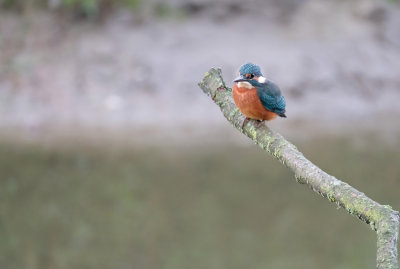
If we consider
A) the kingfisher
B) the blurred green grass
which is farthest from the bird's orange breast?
the blurred green grass

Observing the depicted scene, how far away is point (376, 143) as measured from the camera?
37.1ft

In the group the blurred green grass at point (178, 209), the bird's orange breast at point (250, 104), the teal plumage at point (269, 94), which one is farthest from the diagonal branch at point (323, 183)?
A: the blurred green grass at point (178, 209)

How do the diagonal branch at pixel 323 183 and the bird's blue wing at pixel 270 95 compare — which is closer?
the diagonal branch at pixel 323 183

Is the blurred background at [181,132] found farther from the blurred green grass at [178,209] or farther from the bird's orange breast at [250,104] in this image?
the bird's orange breast at [250,104]

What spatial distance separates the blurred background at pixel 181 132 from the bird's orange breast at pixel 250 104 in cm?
458

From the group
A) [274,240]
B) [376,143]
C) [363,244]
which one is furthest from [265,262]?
[376,143]

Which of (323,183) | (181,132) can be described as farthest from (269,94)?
(181,132)

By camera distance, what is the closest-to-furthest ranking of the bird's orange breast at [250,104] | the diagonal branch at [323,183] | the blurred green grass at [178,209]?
the diagonal branch at [323,183] → the bird's orange breast at [250,104] → the blurred green grass at [178,209]

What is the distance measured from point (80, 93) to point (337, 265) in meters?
6.50

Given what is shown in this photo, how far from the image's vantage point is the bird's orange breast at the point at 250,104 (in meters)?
2.91

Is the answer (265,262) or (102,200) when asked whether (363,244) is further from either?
(102,200)

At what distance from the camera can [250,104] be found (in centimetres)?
294

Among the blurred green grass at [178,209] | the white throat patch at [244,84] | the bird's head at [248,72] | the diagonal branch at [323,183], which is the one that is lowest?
the diagonal branch at [323,183]

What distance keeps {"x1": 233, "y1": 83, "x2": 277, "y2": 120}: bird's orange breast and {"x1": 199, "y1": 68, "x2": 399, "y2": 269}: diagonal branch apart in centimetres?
4
